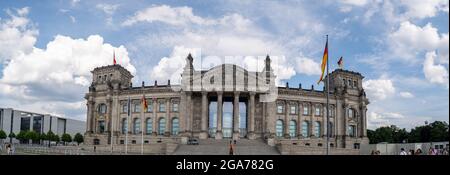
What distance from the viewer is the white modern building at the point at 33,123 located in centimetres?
13012

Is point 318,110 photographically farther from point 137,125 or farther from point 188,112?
point 137,125

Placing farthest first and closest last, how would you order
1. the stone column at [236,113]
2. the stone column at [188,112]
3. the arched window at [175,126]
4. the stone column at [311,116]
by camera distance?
1. the stone column at [311,116]
2. the arched window at [175,126]
3. the stone column at [188,112]
4. the stone column at [236,113]

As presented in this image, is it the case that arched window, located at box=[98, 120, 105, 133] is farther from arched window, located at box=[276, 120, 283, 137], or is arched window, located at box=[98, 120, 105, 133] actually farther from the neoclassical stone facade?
arched window, located at box=[276, 120, 283, 137]

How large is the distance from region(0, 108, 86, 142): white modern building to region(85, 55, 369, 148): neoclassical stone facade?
2033 inches

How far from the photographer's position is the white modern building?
13012cm

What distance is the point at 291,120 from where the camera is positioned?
291ft

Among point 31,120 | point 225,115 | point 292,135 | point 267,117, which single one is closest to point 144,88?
point 225,115

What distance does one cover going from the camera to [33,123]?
142 metres

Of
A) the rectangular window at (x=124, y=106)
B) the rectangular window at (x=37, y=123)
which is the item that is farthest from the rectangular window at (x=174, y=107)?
the rectangular window at (x=37, y=123)

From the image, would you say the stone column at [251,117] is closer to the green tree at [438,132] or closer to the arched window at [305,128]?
the arched window at [305,128]

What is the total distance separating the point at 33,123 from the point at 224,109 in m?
85.0

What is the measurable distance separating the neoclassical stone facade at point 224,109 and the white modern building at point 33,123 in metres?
51.6
